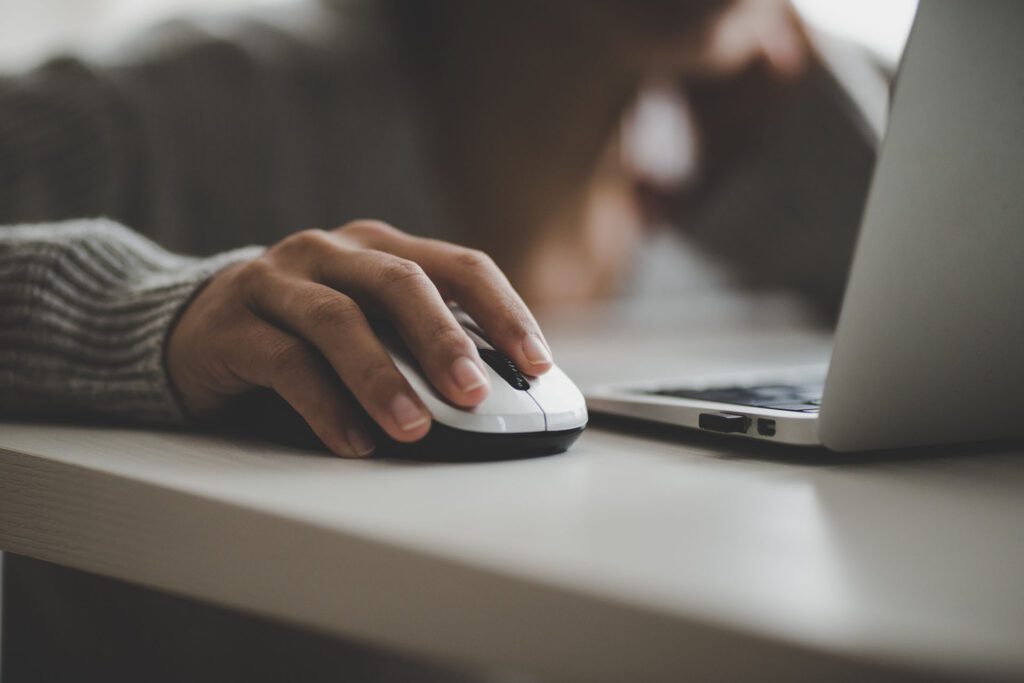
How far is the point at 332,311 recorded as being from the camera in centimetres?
42

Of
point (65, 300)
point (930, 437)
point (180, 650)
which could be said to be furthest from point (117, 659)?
point (930, 437)

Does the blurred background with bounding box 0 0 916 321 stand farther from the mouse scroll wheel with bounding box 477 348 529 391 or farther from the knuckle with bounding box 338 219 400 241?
the mouse scroll wheel with bounding box 477 348 529 391

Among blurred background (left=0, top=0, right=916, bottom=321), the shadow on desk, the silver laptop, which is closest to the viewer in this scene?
the silver laptop

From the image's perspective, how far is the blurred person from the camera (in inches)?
17.2

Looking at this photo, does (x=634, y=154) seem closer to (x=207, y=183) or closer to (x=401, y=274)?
(x=207, y=183)

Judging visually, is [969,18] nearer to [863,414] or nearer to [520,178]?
[863,414]

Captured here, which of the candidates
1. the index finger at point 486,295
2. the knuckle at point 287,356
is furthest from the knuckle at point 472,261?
the knuckle at point 287,356

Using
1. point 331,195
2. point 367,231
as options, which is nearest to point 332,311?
point 367,231

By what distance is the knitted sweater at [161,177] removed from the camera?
1.72 feet

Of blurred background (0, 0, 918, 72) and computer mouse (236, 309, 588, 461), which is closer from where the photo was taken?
computer mouse (236, 309, 588, 461)

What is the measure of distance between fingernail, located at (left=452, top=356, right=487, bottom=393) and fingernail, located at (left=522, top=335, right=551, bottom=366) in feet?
0.15

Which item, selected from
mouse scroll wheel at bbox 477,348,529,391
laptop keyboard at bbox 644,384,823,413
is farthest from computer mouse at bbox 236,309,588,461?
laptop keyboard at bbox 644,384,823,413

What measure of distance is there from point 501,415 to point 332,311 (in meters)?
0.10

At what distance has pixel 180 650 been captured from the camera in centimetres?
64
